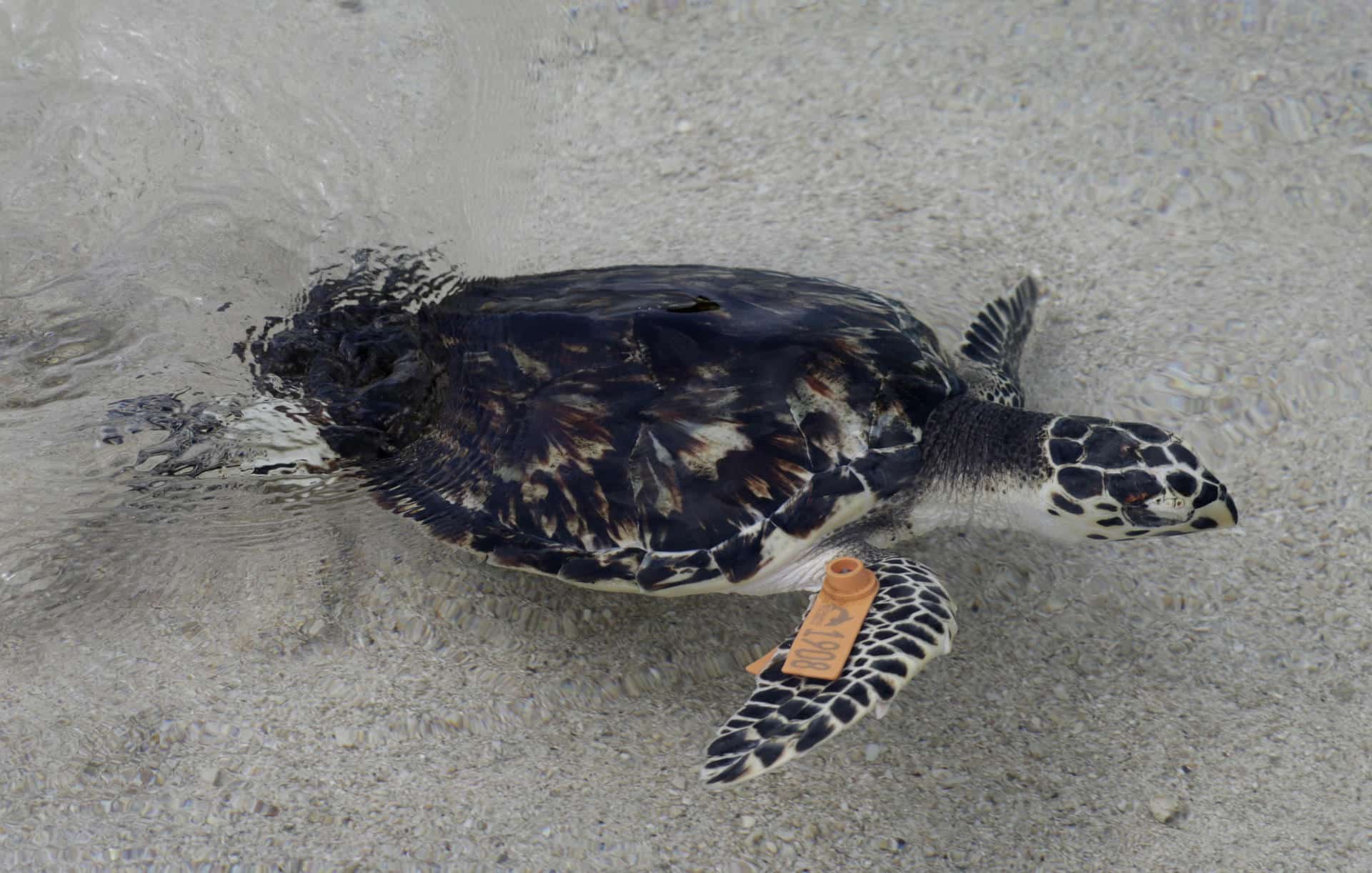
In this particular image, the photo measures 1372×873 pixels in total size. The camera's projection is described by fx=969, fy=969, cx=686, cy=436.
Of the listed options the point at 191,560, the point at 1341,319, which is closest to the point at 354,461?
the point at 191,560

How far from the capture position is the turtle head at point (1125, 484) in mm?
1996

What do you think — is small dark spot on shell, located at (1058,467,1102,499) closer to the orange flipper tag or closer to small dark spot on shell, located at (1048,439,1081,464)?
small dark spot on shell, located at (1048,439,1081,464)

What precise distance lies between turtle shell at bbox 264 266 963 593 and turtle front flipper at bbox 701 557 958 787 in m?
0.23

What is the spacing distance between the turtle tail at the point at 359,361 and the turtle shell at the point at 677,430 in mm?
297

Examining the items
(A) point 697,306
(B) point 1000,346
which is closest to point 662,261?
(A) point 697,306

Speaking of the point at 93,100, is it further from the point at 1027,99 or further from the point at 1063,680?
the point at 1063,680

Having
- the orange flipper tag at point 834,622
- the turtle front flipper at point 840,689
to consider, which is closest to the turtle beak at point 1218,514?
the turtle front flipper at point 840,689

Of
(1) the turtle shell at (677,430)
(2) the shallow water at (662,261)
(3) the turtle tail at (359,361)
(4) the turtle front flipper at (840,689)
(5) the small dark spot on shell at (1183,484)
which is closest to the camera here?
(4) the turtle front flipper at (840,689)

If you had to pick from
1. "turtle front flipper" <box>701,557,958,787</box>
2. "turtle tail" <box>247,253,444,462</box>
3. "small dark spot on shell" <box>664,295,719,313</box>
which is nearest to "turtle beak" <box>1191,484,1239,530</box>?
"turtle front flipper" <box>701,557,958,787</box>

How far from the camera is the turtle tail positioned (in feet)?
8.39

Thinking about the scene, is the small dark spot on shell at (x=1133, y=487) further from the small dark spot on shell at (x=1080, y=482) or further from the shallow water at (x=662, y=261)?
the shallow water at (x=662, y=261)

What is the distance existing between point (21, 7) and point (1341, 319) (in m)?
4.86

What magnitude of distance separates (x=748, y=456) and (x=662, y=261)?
→ 1.16 meters

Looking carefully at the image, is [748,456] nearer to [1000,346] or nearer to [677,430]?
[677,430]
